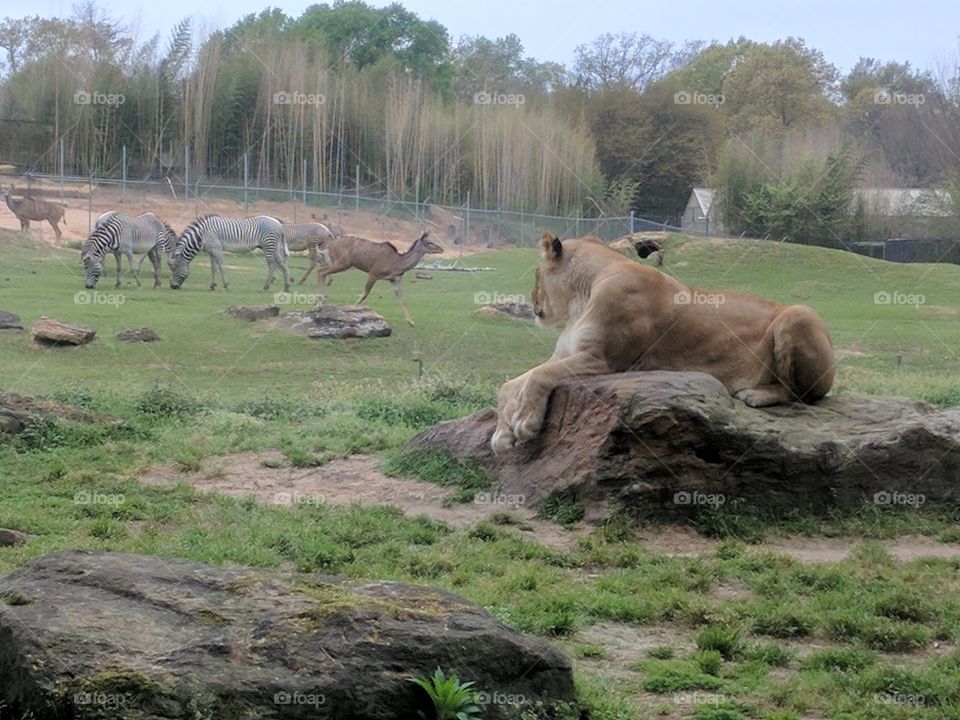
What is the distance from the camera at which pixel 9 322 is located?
1786 cm

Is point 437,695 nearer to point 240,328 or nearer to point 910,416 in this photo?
point 910,416

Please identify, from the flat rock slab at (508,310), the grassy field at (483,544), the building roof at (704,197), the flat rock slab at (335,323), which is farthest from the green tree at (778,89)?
the flat rock slab at (335,323)

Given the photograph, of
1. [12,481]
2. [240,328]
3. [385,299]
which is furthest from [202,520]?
[385,299]

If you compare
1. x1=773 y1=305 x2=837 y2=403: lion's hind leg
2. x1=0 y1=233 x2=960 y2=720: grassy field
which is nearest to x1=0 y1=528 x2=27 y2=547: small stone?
x1=0 y1=233 x2=960 y2=720: grassy field

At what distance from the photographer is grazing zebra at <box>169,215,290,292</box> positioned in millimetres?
21906

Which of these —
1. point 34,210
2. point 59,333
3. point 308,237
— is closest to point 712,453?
point 59,333

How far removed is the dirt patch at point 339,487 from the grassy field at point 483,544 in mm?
159

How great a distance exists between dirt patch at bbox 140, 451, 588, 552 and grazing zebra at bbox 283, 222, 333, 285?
463 inches

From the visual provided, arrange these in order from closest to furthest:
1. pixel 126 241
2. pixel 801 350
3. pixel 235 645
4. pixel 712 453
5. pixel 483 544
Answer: pixel 235 645
pixel 483 544
pixel 712 453
pixel 801 350
pixel 126 241

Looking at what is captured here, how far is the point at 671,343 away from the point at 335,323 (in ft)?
33.2

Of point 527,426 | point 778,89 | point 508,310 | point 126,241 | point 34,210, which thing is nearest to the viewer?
point 527,426

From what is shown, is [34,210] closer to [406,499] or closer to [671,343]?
[406,499]

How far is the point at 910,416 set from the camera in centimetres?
955

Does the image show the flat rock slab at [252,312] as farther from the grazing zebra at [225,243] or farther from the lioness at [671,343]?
the lioness at [671,343]
